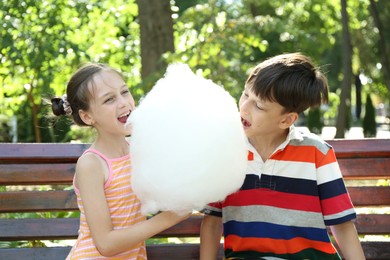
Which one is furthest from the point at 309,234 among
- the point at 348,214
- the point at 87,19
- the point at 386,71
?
the point at 386,71

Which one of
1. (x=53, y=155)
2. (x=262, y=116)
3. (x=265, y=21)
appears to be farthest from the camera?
(x=265, y=21)

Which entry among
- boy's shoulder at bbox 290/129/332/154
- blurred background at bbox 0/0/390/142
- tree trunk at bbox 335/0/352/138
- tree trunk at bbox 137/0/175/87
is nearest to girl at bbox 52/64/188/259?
boy's shoulder at bbox 290/129/332/154

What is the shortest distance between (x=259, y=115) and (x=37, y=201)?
Result: 128cm

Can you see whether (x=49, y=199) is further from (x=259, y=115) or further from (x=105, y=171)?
(x=259, y=115)

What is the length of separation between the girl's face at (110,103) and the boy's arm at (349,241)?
0.93 metres

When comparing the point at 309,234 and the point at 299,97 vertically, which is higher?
the point at 299,97

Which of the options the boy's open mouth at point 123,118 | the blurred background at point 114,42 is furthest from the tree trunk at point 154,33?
the boy's open mouth at point 123,118

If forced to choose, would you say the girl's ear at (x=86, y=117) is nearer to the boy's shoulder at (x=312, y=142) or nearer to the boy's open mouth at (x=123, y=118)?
the boy's open mouth at (x=123, y=118)

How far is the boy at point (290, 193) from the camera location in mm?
2641

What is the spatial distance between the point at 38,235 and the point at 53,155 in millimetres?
391

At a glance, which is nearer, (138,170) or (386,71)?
(138,170)

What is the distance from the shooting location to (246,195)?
107 inches

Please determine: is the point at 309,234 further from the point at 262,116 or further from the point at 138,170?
the point at 138,170

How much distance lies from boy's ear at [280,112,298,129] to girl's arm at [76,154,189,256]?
1.91 feet
